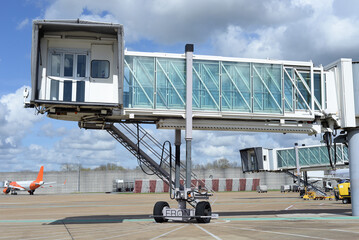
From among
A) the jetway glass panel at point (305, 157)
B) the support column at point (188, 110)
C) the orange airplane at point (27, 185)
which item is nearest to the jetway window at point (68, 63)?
the support column at point (188, 110)

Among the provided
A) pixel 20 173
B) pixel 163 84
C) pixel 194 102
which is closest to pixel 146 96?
pixel 163 84

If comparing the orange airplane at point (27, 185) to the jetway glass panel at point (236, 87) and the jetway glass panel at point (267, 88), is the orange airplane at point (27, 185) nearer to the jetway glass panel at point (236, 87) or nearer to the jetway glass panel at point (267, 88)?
the jetway glass panel at point (236, 87)

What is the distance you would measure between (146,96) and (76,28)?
5349 mm

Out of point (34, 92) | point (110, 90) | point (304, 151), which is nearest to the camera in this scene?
point (34, 92)

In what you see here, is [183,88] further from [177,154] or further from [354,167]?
[354,167]

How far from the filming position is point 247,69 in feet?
79.7

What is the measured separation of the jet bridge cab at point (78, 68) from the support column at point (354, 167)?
49.1 ft

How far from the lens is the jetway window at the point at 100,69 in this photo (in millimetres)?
21797

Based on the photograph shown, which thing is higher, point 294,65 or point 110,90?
A: point 294,65

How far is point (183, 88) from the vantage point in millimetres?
23266

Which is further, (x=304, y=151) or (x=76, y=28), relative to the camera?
(x=304, y=151)

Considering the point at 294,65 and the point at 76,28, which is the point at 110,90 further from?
the point at 294,65

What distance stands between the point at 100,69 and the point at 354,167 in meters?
16.6

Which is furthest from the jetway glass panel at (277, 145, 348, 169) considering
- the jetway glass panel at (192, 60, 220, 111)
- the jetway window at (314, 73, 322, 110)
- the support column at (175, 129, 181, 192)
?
the jetway glass panel at (192, 60, 220, 111)
